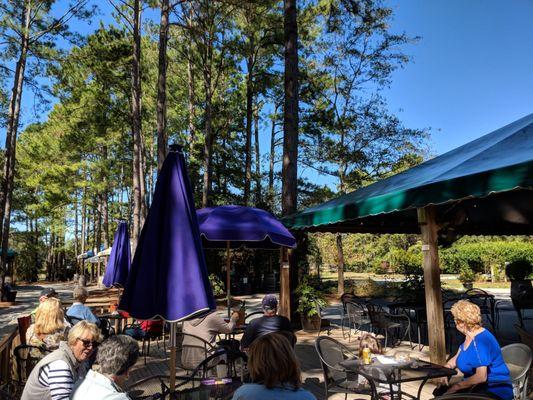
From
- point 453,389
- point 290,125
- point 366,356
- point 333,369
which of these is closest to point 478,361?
point 453,389

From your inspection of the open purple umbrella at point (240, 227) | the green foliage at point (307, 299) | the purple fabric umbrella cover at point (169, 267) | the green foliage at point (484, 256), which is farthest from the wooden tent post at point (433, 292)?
the green foliage at point (484, 256)

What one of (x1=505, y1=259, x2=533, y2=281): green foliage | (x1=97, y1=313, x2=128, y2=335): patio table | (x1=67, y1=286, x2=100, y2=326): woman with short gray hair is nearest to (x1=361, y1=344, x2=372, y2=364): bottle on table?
(x1=67, y1=286, x2=100, y2=326): woman with short gray hair

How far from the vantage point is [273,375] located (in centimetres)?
212

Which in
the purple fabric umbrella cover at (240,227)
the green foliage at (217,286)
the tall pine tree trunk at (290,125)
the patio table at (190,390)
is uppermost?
the tall pine tree trunk at (290,125)

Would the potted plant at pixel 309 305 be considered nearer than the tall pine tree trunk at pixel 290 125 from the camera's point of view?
Yes

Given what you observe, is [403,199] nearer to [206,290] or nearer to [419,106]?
[206,290]

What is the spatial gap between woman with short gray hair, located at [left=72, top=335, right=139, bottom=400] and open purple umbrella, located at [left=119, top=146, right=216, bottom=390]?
0.46 meters

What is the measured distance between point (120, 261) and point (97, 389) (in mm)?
6997

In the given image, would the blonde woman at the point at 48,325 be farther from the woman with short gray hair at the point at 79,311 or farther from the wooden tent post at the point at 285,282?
the wooden tent post at the point at 285,282

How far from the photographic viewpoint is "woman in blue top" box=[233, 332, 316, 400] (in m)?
2.10

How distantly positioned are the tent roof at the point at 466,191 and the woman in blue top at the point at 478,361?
3.88 ft

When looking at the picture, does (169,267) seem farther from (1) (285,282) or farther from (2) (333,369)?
(1) (285,282)

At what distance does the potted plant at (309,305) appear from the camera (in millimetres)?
8952

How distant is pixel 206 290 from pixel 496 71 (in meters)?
19.1
